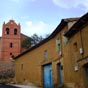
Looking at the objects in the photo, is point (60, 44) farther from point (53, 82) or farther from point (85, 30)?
point (85, 30)

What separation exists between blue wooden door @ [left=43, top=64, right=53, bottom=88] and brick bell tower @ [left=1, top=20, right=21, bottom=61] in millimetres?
39275

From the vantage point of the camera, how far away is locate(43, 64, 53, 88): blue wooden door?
26317mm

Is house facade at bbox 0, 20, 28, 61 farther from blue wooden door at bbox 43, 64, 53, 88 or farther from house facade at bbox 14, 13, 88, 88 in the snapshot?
blue wooden door at bbox 43, 64, 53, 88

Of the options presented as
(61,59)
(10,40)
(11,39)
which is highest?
(11,39)

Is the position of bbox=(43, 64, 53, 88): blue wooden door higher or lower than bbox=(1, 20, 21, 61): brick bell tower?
lower

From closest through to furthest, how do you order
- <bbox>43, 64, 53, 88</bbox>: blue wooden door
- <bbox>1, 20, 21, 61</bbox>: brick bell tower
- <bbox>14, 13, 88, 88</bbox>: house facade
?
<bbox>14, 13, 88, 88</bbox>: house facade < <bbox>43, 64, 53, 88</bbox>: blue wooden door < <bbox>1, 20, 21, 61</bbox>: brick bell tower

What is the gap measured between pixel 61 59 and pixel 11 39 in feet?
152

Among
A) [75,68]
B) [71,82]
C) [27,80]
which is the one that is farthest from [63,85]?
[27,80]

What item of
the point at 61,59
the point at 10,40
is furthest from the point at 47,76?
the point at 10,40

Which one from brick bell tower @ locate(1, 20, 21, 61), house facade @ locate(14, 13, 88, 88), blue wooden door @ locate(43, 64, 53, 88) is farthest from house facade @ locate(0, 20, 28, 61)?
blue wooden door @ locate(43, 64, 53, 88)

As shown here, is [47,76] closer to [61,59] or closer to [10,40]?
[61,59]

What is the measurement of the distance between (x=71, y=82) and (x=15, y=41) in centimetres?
4917

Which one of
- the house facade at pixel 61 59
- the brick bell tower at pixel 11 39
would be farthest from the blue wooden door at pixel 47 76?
the brick bell tower at pixel 11 39

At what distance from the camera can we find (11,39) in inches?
2665
